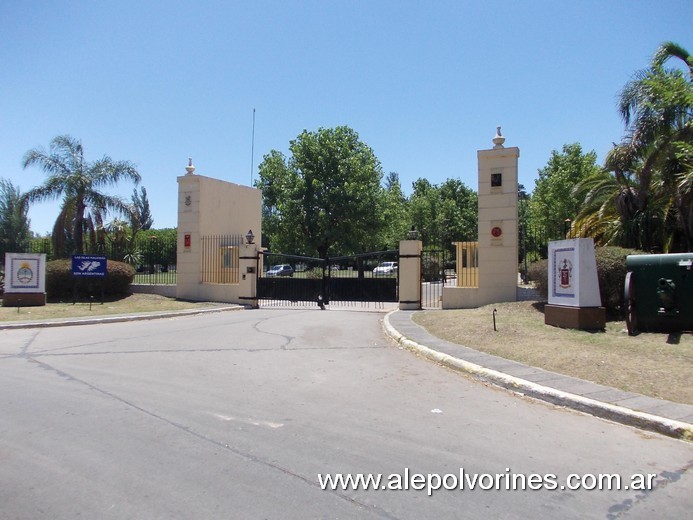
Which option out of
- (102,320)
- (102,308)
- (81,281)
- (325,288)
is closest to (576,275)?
(325,288)

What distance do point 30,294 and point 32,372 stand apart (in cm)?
1301

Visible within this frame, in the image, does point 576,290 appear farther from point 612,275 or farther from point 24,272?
point 24,272

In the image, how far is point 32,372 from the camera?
8.55m

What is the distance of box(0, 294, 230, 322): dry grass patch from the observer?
17.1 metres

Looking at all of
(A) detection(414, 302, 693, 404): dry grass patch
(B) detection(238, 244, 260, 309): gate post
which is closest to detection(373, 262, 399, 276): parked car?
(B) detection(238, 244, 260, 309): gate post

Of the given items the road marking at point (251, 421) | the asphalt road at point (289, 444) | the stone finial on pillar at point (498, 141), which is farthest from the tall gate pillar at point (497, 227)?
the road marking at point (251, 421)

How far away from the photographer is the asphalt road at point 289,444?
3.97 m

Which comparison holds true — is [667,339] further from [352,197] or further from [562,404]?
[352,197]

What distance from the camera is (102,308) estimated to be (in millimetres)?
19438

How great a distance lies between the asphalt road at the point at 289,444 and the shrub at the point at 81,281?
13.0 meters

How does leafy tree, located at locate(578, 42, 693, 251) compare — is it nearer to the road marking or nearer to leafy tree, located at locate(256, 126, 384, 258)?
the road marking

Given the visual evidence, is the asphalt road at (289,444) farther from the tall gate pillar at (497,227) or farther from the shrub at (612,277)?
the tall gate pillar at (497,227)

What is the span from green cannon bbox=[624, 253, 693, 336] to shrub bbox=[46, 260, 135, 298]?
18705mm

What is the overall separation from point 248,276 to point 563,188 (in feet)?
74.5
